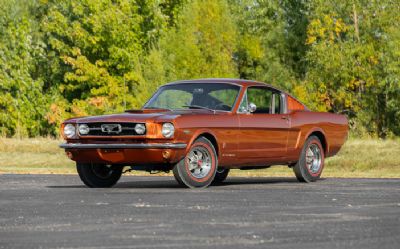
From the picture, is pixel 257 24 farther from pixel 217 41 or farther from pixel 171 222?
pixel 171 222

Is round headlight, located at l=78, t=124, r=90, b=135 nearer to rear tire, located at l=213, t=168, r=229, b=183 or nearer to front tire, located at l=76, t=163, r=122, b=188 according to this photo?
front tire, located at l=76, t=163, r=122, b=188

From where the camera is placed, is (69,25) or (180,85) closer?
(180,85)

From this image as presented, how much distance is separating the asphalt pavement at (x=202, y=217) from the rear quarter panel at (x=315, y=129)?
1.01 metres

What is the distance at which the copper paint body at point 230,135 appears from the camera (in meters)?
14.7

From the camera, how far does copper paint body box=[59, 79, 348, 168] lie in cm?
1473

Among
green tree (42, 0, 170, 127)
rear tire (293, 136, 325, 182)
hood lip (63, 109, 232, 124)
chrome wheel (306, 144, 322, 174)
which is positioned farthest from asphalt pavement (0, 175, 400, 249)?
green tree (42, 0, 170, 127)

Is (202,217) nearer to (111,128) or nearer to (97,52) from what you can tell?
(111,128)

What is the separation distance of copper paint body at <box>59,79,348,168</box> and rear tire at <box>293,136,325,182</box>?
163 mm

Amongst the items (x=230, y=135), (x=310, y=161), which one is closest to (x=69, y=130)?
(x=230, y=135)

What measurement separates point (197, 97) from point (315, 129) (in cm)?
242

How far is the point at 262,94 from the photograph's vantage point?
1777 cm

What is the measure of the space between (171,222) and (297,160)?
7440mm

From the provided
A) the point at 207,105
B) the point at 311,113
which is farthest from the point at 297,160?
the point at 207,105

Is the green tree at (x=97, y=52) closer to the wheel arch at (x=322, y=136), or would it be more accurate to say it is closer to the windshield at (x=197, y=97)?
the wheel arch at (x=322, y=136)
